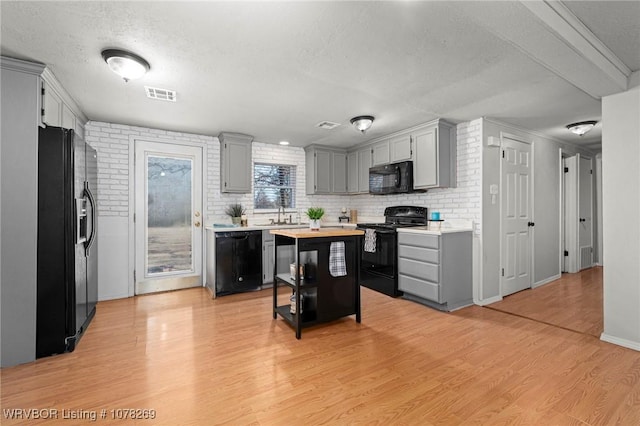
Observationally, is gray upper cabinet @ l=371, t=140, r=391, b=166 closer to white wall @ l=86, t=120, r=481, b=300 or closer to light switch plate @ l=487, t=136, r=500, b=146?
white wall @ l=86, t=120, r=481, b=300

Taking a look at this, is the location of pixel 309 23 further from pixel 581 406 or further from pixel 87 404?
pixel 581 406

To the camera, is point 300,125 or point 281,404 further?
point 300,125

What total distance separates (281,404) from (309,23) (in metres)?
2.44

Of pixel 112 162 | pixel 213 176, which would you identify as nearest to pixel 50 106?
pixel 112 162

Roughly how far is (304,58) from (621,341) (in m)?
3.74

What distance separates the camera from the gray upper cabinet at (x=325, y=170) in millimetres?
5449

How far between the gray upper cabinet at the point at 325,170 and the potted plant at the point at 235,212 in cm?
136

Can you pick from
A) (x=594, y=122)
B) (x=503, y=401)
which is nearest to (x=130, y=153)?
(x=503, y=401)

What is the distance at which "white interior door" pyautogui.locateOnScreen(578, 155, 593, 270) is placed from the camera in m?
5.52

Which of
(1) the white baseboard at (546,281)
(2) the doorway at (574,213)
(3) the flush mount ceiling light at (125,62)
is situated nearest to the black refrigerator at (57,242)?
(3) the flush mount ceiling light at (125,62)

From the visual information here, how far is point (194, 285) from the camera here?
4.62m

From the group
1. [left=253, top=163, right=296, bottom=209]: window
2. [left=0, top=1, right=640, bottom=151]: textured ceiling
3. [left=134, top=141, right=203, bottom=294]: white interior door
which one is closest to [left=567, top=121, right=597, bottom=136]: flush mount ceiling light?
[left=0, top=1, right=640, bottom=151]: textured ceiling

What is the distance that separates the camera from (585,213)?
5.65 m

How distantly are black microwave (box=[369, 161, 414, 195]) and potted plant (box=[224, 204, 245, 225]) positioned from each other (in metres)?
2.26
